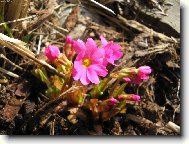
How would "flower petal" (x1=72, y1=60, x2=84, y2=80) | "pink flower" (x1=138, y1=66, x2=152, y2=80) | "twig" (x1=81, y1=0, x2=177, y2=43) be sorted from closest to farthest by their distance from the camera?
"flower petal" (x1=72, y1=60, x2=84, y2=80) → "pink flower" (x1=138, y1=66, x2=152, y2=80) → "twig" (x1=81, y1=0, x2=177, y2=43)

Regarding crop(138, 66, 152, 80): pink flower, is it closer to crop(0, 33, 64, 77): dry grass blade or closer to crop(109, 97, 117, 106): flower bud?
crop(109, 97, 117, 106): flower bud

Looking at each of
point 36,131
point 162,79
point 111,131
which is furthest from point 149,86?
point 36,131

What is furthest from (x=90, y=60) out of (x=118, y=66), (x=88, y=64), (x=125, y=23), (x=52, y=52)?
(x=125, y=23)

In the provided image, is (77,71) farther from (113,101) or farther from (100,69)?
(113,101)

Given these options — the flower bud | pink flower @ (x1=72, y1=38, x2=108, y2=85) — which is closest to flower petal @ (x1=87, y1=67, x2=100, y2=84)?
pink flower @ (x1=72, y1=38, x2=108, y2=85)

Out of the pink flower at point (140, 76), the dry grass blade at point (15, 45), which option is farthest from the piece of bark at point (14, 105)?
the pink flower at point (140, 76)

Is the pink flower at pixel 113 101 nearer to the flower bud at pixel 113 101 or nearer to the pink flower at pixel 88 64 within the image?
the flower bud at pixel 113 101

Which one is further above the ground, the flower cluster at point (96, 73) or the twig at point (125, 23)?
the twig at point (125, 23)

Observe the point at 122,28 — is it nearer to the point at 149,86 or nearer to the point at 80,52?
the point at 149,86
